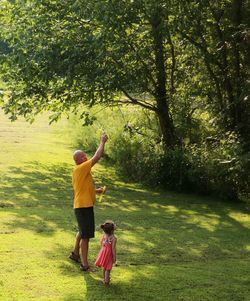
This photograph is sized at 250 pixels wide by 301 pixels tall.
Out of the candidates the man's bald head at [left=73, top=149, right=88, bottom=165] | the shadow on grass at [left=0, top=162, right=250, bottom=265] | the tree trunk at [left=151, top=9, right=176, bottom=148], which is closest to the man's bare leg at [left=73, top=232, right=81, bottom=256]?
the shadow on grass at [left=0, top=162, right=250, bottom=265]

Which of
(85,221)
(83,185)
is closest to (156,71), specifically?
(83,185)

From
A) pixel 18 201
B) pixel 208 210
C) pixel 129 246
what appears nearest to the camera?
pixel 129 246

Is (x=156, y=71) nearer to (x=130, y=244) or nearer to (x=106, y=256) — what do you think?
(x=130, y=244)

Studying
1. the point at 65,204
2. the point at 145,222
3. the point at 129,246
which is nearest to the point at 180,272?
the point at 129,246

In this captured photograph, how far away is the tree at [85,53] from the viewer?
51.9 feet

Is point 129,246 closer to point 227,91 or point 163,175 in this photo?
point 163,175

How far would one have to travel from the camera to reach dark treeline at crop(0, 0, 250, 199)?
52.2 ft

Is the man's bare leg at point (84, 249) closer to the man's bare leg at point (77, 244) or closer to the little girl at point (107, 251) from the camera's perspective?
the man's bare leg at point (77, 244)

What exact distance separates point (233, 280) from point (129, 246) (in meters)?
2.37

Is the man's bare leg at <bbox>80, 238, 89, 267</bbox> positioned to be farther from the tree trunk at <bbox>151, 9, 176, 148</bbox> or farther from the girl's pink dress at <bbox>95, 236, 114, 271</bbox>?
the tree trunk at <bbox>151, 9, 176, 148</bbox>

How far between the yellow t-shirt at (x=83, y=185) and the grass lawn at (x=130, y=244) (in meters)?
1.11

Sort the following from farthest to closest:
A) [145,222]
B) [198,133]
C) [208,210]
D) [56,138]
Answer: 1. [56,138]
2. [198,133]
3. [208,210]
4. [145,222]

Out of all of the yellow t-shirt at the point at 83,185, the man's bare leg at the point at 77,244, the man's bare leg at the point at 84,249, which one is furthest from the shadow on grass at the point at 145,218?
the yellow t-shirt at the point at 83,185

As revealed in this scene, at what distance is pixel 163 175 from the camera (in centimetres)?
1780
